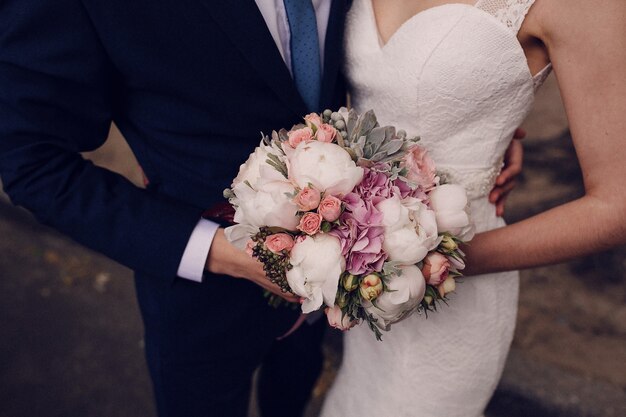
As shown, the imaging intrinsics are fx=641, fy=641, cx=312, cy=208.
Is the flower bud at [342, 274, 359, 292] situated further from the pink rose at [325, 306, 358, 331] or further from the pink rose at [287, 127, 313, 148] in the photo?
the pink rose at [287, 127, 313, 148]

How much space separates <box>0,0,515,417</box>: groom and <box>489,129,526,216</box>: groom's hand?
0.50m

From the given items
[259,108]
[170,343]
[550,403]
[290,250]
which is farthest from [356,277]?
[550,403]

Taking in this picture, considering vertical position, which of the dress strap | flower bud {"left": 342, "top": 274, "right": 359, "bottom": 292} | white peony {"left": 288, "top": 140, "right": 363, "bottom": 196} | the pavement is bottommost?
the pavement

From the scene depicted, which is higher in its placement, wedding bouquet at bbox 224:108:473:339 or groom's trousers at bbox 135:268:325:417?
wedding bouquet at bbox 224:108:473:339

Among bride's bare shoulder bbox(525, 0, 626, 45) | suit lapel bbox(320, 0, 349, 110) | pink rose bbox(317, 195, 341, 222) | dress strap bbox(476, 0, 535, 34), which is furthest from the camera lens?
suit lapel bbox(320, 0, 349, 110)

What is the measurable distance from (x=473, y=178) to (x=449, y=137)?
5.2 inches

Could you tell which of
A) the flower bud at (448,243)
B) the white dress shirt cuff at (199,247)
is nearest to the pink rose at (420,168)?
the flower bud at (448,243)

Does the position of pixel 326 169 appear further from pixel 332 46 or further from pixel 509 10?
pixel 509 10

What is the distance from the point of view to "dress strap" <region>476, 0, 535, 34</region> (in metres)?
1.40

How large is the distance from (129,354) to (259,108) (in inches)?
90.3

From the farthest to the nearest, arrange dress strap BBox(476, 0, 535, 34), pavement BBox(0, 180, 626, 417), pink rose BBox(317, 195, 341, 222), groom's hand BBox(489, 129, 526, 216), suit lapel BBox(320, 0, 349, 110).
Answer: pavement BBox(0, 180, 626, 417) < groom's hand BBox(489, 129, 526, 216) < suit lapel BBox(320, 0, 349, 110) < dress strap BBox(476, 0, 535, 34) < pink rose BBox(317, 195, 341, 222)

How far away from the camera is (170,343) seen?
182 centimetres

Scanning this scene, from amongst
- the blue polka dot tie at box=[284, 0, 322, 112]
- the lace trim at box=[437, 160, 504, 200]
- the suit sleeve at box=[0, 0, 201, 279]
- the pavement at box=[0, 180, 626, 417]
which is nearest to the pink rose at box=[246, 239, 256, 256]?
the suit sleeve at box=[0, 0, 201, 279]

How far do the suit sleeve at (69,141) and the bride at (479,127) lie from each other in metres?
0.63
